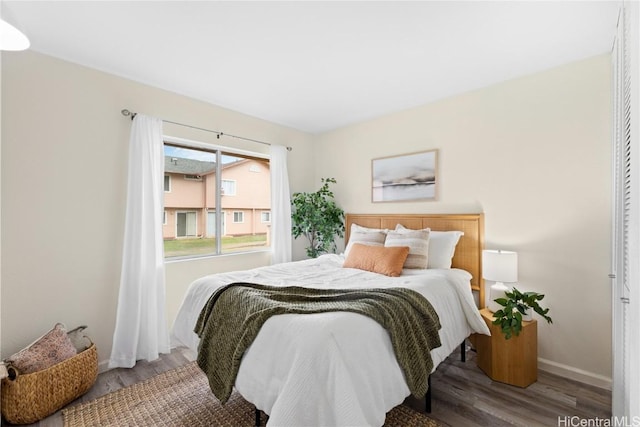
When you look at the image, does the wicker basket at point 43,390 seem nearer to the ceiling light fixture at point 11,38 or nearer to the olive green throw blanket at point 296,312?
the olive green throw blanket at point 296,312

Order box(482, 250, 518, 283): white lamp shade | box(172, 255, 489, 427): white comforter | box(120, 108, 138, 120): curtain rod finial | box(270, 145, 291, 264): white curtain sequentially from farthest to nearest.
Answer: box(270, 145, 291, 264): white curtain, box(120, 108, 138, 120): curtain rod finial, box(482, 250, 518, 283): white lamp shade, box(172, 255, 489, 427): white comforter

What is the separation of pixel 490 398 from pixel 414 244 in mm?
1284

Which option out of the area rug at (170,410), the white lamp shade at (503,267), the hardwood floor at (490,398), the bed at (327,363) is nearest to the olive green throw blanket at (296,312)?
the bed at (327,363)

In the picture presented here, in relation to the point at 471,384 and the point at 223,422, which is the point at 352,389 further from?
the point at 471,384

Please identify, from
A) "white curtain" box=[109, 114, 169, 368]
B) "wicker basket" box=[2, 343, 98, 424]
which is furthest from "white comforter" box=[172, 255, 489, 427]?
"white curtain" box=[109, 114, 169, 368]

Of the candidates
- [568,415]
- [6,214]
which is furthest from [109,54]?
[568,415]

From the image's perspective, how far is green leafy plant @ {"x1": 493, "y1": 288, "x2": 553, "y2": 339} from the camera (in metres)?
2.29

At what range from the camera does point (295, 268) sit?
2.89 m

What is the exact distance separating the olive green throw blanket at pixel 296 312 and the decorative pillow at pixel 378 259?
596mm

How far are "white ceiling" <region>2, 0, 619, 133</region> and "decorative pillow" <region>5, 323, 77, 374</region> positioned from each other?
2098 millimetres

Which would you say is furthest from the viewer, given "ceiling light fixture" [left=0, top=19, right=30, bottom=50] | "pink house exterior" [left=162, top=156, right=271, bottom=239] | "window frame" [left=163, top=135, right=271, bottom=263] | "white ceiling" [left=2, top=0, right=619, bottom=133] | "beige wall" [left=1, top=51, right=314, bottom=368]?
"pink house exterior" [left=162, top=156, right=271, bottom=239]

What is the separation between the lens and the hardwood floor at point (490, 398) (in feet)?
6.41

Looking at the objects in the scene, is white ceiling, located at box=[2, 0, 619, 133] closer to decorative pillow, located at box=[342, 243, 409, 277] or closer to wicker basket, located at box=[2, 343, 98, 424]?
decorative pillow, located at box=[342, 243, 409, 277]

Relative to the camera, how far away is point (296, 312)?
1.64m
